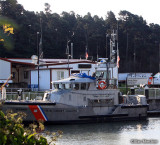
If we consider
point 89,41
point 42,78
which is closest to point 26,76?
point 42,78

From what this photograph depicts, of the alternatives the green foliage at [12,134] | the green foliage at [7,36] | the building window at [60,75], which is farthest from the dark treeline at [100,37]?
the green foliage at [7,36]

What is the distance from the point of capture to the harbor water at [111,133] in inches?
751

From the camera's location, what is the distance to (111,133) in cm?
2195

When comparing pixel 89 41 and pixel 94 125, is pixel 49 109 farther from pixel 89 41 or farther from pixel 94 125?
pixel 89 41

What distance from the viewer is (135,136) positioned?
2067cm

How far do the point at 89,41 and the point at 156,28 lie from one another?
2176 cm

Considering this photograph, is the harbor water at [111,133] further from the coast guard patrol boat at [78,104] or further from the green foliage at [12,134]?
the green foliage at [12,134]

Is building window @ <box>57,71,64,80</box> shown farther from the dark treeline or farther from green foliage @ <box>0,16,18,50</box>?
green foliage @ <box>0,16,18,50</box>

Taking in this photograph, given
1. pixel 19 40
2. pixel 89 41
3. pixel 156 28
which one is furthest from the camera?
pixel 156 28

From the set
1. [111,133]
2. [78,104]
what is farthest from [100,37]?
[111,133]

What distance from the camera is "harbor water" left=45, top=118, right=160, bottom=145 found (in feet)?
62.5

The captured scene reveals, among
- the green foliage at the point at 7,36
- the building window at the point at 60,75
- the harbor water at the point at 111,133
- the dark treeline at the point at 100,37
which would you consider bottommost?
the harbor water at the point at 111,133

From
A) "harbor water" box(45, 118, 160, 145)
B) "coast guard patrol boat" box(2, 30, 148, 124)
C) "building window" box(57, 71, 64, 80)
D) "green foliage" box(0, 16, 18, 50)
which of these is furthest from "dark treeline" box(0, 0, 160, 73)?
"green foliage" box(0, 16, 18, 50)

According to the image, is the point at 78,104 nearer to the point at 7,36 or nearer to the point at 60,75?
the point at 60,75
